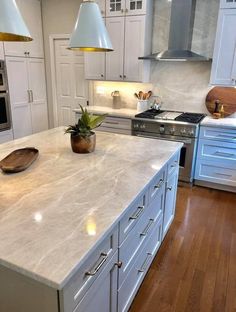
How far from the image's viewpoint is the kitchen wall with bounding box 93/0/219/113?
3.56 meters

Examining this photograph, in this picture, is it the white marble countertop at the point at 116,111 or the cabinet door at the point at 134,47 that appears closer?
the cabinet door at the point at 134,47

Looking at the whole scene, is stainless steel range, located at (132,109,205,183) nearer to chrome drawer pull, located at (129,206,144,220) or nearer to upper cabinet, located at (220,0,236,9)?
upper cabinet, located at (220,0,236,9)

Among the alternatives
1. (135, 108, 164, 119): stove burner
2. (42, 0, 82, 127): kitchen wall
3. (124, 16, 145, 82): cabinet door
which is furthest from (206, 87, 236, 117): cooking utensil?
(42, 0, 82, 127): kitchen wall

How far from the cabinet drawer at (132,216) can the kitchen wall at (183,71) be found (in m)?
2.76

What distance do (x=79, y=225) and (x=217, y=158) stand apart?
9.10 ft

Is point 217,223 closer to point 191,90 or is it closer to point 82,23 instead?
point 191,90

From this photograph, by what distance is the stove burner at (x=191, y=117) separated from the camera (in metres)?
3.44

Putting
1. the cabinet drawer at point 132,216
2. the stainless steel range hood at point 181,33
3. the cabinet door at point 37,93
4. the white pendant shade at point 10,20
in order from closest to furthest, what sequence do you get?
the white pendant shade at point 10,20
the cabinet drawer at point 132,216
the stainless steel range hood at point 181,33
the cabinet door at point 37,93

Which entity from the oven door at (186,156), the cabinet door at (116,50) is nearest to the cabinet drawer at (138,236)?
the oven door at (186,156)

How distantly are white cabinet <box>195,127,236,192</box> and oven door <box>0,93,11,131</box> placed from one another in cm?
305

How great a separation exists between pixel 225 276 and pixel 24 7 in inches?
186

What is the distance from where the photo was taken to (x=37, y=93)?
188 inches

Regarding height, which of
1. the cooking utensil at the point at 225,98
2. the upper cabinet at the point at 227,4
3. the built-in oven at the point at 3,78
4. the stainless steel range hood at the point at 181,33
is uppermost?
the upper cabinet at the point at 227,4

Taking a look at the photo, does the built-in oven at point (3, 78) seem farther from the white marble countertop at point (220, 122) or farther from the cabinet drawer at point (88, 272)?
the cabinet drawer at point (88, 272)
